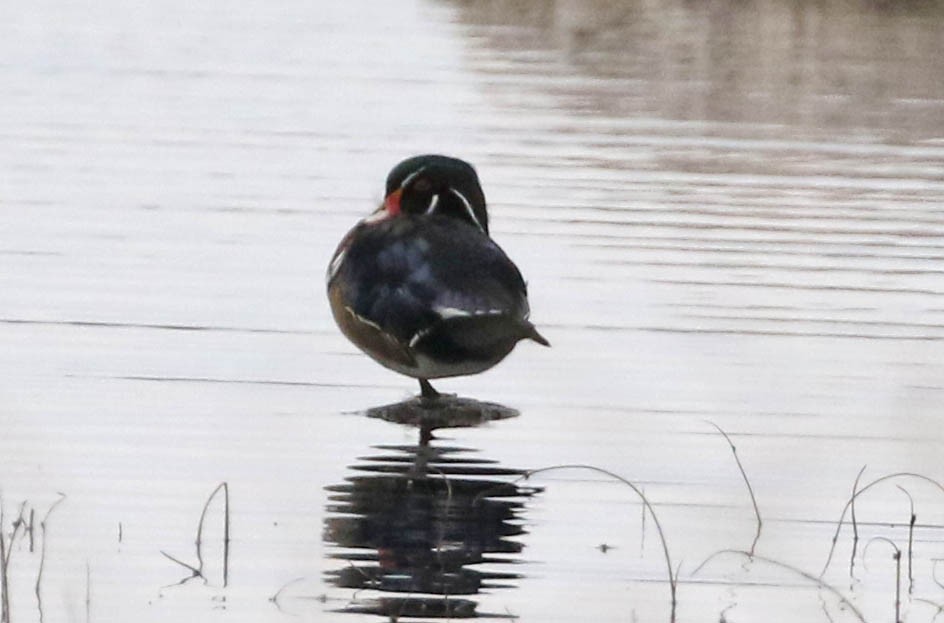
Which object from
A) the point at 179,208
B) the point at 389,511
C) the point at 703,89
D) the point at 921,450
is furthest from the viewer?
the point at 703,89

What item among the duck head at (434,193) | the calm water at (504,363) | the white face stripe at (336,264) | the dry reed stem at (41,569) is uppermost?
the duck head at (434,193)

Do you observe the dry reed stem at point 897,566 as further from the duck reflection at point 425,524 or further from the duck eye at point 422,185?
the duck eye at point 422,185

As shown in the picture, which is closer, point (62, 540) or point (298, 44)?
point (62, 540)

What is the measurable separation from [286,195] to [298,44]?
289 inches

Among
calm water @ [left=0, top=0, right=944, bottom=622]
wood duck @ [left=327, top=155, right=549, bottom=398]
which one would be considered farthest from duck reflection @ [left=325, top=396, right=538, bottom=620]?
wood duck @ [left=327, top=155, right=549, bottom=398]

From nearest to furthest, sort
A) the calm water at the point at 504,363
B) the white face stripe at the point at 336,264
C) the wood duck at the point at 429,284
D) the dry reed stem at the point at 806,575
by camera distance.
→ the dry reed stem at the point at 806,575
the calm water at the point at 504,363
the wood duck at the point at 429,284
the white face stripe at the point at 336,264

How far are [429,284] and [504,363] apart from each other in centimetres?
133

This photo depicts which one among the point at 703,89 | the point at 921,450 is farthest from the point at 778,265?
the point at 703,89

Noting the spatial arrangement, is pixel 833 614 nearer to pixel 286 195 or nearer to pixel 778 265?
pixel 778 265

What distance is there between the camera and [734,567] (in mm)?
5922

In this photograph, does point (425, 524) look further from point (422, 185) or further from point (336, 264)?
point (422, 185)

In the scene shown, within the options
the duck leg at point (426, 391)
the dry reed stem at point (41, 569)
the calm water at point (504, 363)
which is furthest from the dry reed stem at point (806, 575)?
the duck leg at point (426, 391)

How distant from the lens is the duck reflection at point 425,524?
563cm

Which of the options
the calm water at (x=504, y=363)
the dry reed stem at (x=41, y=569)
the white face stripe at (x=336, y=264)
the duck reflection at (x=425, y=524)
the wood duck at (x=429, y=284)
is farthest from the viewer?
the white face stripe at (x=336, y=264)
